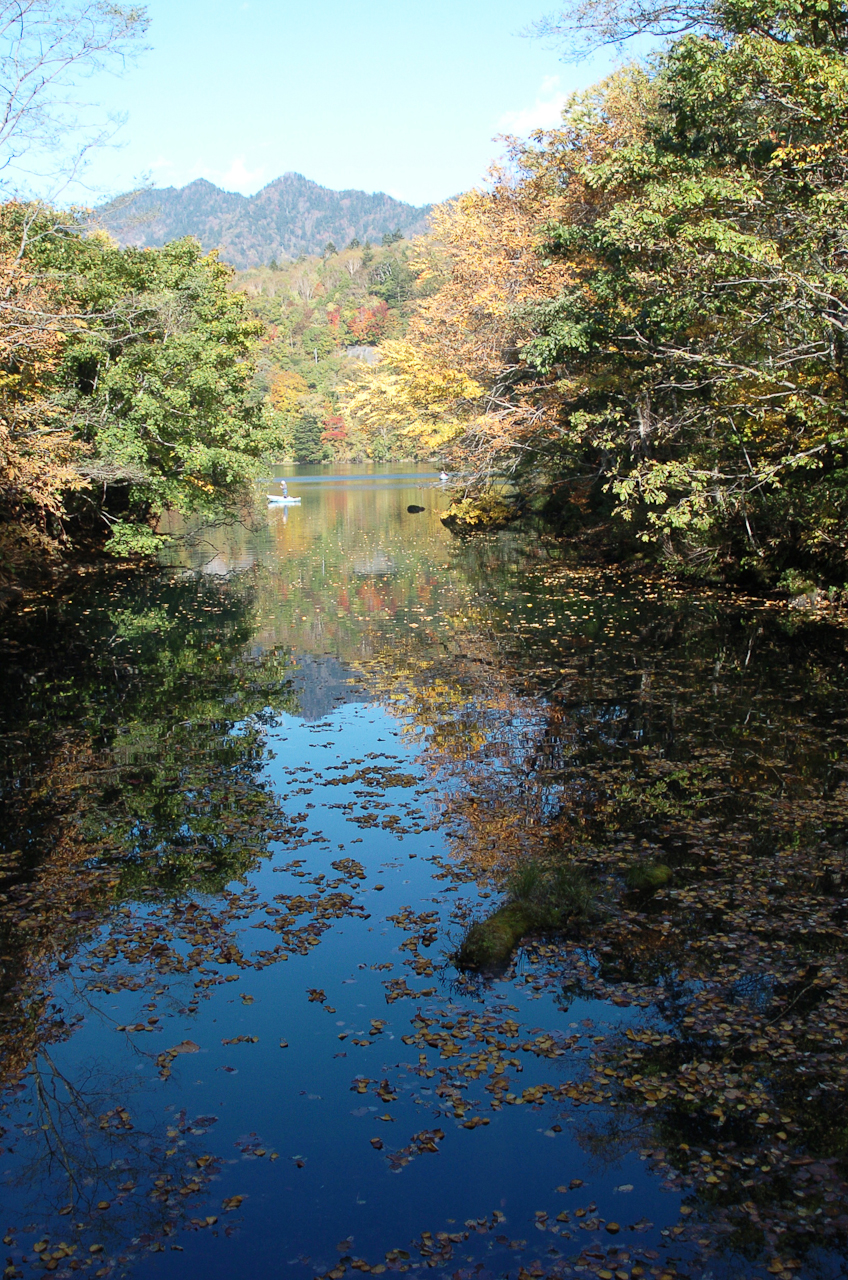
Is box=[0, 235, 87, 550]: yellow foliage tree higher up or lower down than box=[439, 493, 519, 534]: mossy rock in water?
higher up

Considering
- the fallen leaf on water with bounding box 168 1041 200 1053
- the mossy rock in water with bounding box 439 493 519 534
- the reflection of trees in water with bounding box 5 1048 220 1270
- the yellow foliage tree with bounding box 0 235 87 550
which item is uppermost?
the yellow foliage tree with bounding box 0 235 87 550

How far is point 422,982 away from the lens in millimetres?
6117

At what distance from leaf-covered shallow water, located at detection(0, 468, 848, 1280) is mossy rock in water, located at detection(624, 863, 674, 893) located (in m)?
0.03

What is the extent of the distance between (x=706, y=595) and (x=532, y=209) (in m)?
13.8

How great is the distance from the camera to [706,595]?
20.1 meters

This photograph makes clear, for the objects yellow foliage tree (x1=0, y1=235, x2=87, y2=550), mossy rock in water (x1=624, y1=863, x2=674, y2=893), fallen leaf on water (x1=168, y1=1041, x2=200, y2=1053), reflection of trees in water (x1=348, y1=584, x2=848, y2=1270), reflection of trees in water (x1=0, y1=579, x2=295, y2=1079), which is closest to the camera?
reflection of trees in water (x1=348, y1=584, x2=848, y2=1270)

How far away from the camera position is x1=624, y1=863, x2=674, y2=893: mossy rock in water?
23.5ft

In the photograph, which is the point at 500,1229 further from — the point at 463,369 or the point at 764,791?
the point at 463,369

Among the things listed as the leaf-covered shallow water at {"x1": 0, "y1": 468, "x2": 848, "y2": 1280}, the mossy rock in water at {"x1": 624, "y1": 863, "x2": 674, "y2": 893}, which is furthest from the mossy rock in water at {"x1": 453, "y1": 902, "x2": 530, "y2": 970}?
the mossy rock in water at {"x1": 624, "y1": 863, "x2": 674, "y2": 893}

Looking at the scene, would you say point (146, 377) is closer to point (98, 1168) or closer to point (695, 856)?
point (695, 856)

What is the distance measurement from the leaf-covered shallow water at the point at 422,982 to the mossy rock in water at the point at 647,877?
0.03 meters

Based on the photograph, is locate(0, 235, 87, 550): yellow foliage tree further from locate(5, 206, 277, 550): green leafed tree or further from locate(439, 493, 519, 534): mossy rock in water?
locate(439, 493, 519, 534): mossy rock in water

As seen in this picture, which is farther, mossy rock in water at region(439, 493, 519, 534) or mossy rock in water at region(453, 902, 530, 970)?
mossy rock in water at region(439, 493, 519, 534)

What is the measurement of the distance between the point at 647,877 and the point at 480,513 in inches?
1201
